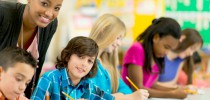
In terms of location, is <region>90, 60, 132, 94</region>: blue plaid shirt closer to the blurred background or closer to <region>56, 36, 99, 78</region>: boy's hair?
<region>56, 36, 99, 78</region>: boy's hair

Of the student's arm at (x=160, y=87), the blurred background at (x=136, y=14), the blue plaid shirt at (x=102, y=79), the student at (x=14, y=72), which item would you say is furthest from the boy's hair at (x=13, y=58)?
the blurred background at (x=136, y=14)

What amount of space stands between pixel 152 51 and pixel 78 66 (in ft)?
2.82

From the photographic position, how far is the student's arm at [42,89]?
66.5 inches

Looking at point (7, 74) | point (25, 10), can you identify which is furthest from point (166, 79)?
point (7, 74)

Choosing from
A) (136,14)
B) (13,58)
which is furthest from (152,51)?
(136,14)

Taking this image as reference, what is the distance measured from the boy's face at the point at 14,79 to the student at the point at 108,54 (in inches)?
22.4

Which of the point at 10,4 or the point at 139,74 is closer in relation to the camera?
the point at 10,4

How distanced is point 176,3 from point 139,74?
2060 mm

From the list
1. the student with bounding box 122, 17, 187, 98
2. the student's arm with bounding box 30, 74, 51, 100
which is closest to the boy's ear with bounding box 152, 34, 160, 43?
the student with bounding box 122, 17, 187, 98

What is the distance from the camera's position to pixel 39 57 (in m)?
1.93

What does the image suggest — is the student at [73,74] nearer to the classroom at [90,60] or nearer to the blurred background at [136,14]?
the classroom at [90,60]

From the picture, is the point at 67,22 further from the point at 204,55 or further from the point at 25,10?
the point at 25,10

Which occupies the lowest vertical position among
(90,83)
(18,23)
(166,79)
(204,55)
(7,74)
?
(204,55)

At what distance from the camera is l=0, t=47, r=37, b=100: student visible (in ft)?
4.87
